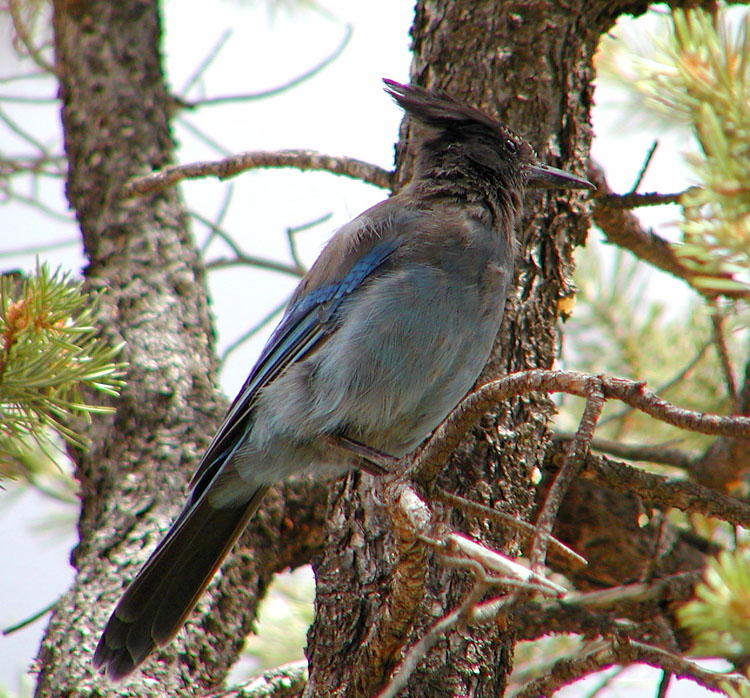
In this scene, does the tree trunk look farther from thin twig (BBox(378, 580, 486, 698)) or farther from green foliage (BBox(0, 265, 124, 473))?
green foliage (BBox(0, 265, 124, 473))

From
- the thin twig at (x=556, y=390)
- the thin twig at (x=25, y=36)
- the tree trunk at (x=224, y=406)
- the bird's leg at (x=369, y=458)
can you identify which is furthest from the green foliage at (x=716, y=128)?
the thin twig at (x=25, y=36)

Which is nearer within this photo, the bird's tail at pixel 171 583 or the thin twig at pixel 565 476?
the thin twig at pixel 565 476

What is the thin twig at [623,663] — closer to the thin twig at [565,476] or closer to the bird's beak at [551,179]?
the thin twig at [565,476]

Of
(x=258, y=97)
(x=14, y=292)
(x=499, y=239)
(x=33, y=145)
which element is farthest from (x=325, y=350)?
(x=33, y=145)

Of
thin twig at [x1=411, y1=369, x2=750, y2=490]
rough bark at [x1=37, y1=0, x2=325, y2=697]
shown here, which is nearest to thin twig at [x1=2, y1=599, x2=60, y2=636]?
rough bark at [x1=37, y1=0, x2=325, y2=697]

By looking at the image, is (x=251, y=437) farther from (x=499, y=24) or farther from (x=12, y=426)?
(x=499, y=24)

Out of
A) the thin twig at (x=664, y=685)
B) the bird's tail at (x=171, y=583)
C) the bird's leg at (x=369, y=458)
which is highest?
the bird's leg at (x=369, y=458)

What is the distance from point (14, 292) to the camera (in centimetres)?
197

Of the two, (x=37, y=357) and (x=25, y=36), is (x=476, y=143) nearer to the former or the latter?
(x=37, y=357)

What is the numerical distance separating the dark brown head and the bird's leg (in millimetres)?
956

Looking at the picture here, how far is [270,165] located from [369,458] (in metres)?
1.13

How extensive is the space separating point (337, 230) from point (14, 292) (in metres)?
1.42

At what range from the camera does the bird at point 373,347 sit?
250 cm

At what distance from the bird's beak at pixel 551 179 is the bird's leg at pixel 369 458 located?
37.0 inches
